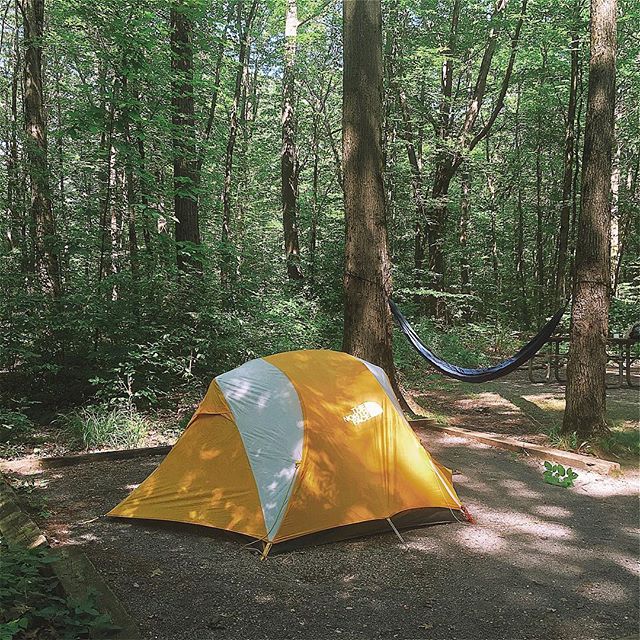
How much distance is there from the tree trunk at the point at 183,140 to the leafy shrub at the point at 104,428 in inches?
103

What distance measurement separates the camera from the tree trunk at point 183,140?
8.85m

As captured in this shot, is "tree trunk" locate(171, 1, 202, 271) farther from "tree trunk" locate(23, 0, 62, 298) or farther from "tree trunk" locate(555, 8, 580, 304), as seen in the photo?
"tree trunk" locate(555, 8, 580, 304)

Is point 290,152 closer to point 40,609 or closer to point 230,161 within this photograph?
point 230,161

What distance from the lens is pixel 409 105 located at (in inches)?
572

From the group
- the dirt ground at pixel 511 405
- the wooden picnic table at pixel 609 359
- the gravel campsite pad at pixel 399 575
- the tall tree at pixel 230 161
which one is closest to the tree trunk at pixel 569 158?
the wooden picnic table at pixel 609 359

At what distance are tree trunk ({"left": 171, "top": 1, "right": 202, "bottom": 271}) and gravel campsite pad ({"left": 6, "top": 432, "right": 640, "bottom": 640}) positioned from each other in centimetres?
540

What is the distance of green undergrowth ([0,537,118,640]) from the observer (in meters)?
2.49

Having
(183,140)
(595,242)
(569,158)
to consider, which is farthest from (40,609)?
(569,158)

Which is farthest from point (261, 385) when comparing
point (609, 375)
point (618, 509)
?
point (609, 375)

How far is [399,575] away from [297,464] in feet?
3.08

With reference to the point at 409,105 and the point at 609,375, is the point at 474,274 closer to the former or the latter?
the point at 409,105

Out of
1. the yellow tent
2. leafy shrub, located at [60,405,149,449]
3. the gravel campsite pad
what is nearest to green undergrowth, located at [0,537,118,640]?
the gravel campsite pad

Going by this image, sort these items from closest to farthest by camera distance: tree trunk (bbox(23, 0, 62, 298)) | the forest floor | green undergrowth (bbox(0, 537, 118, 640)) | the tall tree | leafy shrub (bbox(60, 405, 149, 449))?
green undergrowth (bbox(0, 537, 118, 640)) → the forest floor → leafy shrub (bbox(60, 405, 149, 449)) → tree trunk (bbox(23, 0, 62, 298)) → the tall tree

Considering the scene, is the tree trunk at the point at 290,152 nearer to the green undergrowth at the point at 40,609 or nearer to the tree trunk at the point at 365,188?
the tree trunk at the point at 365,188
